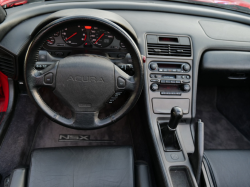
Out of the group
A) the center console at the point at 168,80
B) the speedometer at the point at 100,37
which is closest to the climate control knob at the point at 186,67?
the center console at the point at 168,80

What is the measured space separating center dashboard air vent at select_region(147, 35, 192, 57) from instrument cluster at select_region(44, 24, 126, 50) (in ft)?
0.67

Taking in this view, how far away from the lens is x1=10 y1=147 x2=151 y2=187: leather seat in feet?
3.39

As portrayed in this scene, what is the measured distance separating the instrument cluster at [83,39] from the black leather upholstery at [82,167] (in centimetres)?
63

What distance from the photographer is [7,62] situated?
1.33 metres

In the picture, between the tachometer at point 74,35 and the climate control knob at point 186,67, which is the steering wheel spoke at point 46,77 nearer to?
the tachometer at point 74,35

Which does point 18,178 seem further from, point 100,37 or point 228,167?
point 228,167

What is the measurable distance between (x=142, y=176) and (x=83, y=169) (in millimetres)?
310

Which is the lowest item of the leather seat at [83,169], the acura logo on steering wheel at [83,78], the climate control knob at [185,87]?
the leather seat at [83,169]

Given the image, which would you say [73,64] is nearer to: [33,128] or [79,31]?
[79,31]

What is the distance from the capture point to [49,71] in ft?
3.45

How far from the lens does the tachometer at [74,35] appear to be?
1264mm

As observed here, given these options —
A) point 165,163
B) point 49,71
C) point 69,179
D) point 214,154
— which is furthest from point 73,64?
point 214,154

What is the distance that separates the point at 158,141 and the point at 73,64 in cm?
64

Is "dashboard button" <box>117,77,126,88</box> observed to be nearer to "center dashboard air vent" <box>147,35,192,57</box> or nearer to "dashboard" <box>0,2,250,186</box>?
"dashboard" <box>0,2,250,186</box>
